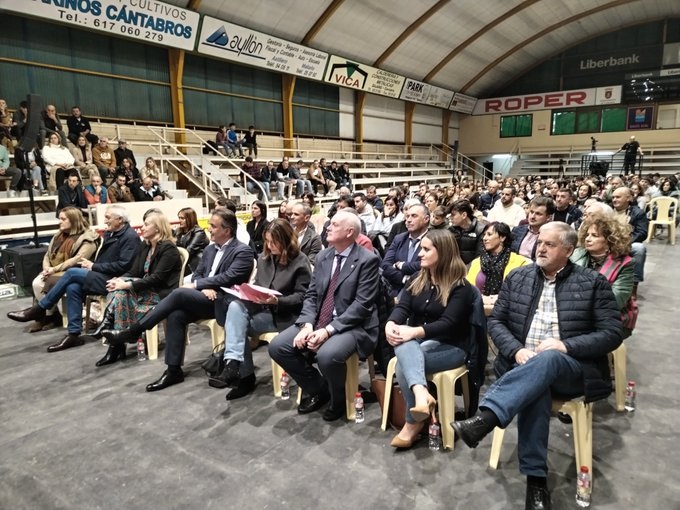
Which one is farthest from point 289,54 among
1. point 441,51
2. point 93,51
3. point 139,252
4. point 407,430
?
point 407,430

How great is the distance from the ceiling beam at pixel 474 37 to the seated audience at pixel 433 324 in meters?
15.3

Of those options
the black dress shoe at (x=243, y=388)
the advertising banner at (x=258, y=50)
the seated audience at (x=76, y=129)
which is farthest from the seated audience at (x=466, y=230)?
the advertising banner at (x=258, y=50)

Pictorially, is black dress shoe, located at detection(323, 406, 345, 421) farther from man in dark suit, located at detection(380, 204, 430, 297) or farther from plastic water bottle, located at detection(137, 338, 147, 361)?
plastic water bottle, located at detection(137, 338, 147, 361)

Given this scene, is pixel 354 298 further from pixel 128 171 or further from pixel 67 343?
pixel 128 171

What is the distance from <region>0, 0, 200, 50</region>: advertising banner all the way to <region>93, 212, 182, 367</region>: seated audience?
260 inches

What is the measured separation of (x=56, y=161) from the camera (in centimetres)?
699

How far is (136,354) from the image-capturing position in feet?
11.2

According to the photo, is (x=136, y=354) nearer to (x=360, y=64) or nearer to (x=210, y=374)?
(x=210, y=374)

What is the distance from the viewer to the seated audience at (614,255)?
244 cm

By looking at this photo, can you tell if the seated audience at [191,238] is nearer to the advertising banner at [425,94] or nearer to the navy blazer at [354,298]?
the navy blazer at [354,298]

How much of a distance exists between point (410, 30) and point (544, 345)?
14032 millimetres

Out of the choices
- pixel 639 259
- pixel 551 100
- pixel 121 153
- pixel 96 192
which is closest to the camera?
pixel 639 259

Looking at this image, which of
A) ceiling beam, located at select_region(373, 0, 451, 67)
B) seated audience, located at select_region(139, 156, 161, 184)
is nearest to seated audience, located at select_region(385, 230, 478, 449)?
seated audience, located at select_region(139, 156, 161, 184)

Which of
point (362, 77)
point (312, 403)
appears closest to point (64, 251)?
point (312, 403)
